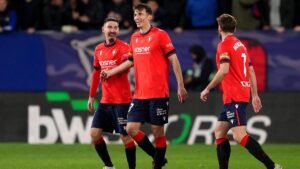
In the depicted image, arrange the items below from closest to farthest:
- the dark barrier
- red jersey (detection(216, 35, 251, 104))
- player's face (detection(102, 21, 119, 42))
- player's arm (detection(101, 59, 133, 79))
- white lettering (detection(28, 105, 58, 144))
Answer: red jersey (detection(216, 35, 251, 104)), player's arm (detection(101, 59, 133, 79)), player's face (detection(102, 21, 119, 42)), the dark barrier, white lettering (detection(28, 105, 58, 144))

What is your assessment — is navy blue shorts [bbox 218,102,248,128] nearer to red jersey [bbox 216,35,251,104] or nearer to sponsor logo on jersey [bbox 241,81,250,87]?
red jersey [bbox 216,35,251,104]

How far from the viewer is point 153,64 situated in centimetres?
1380

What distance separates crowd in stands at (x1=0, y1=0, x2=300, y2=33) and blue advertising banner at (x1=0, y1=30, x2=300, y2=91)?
11.0 inches

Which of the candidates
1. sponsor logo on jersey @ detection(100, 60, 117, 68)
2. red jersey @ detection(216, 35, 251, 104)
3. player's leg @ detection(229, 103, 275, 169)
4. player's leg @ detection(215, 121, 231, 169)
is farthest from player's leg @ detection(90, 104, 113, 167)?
player's leg @ detection(229, 103, 275, 169)

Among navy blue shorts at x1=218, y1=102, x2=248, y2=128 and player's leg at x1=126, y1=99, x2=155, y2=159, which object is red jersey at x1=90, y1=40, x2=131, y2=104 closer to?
player's leg at x1=126, y1=99, x2=155, y2=159

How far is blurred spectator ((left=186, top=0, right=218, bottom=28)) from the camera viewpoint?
2125 centimetres

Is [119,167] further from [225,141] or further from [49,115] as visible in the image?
[49,115]

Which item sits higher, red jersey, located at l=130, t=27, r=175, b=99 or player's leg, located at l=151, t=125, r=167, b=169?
Result: red jersey, located at l=130, t=27, r=175, b=99

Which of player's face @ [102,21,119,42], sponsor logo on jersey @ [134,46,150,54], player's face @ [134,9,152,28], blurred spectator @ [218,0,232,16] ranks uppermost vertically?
player's face @ [134,9,152,28]

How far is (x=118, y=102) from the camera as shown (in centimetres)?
1466

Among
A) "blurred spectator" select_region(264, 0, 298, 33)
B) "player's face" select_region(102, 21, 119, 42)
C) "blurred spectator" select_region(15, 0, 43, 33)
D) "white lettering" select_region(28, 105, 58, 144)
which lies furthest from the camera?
"blurred spectator" select_region(15, 0, 43, 33)

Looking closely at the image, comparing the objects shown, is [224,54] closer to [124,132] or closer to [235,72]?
[235,72]

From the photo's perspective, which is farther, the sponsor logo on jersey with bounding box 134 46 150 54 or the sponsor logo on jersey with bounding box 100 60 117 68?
the sponsor logo on jersey with bounding box 100 60 117 68

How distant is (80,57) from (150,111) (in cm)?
735
